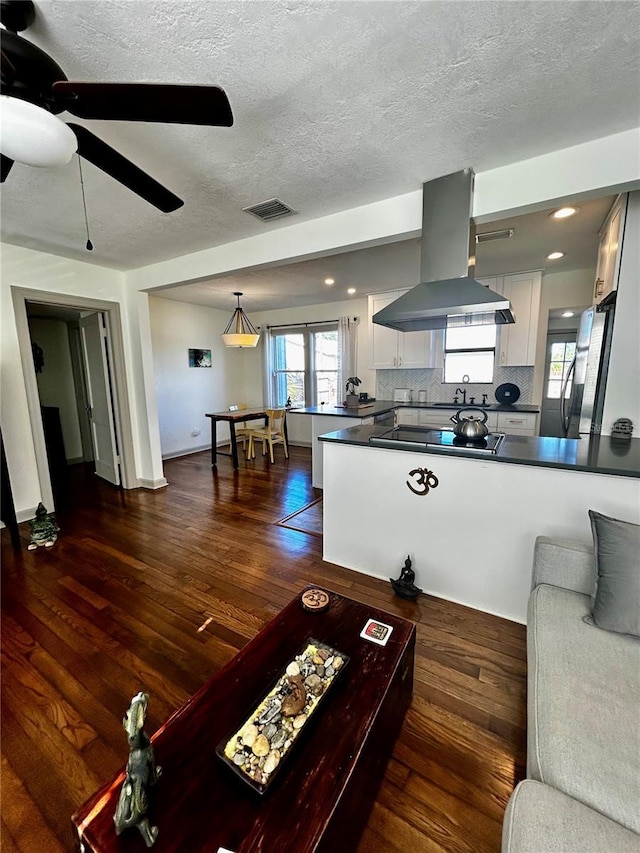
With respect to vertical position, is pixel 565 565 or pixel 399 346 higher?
pixel 399 346

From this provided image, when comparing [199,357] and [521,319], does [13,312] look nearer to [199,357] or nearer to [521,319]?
[199,357]

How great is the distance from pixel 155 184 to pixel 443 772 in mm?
2637

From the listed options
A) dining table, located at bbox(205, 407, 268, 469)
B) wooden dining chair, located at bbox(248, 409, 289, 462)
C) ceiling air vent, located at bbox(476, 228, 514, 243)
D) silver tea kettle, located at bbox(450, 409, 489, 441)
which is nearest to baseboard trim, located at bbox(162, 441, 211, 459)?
dining table, located at bbox(205, 407, 268, 469)

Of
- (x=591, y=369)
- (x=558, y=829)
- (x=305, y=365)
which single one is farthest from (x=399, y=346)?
(x=558, y=829)

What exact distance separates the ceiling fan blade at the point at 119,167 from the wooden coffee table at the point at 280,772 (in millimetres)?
1979

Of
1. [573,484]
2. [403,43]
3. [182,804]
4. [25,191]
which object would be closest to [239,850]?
[182,804]

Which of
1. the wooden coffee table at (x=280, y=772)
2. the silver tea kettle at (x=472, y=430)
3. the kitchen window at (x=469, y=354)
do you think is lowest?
the wooden coffee table at (x=280, y=772)

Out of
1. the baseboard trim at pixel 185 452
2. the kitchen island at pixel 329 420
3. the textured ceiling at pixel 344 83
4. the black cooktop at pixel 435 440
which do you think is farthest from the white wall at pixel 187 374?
the black cooktop at pixel 435 440

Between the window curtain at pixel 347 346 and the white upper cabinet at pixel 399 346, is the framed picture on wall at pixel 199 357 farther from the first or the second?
the white upper cabinet at pixel 399 346

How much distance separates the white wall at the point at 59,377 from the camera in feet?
16.4

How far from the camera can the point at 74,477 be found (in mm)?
4801

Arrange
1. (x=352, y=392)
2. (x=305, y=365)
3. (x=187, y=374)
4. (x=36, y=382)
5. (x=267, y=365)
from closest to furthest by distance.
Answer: (x=36, y=382) → (x=352, y=392) → (x=187, y=374) → (x=305, y=365) → (x=267, y=365)

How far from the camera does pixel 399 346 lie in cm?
504

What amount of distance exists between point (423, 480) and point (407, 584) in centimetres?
67
